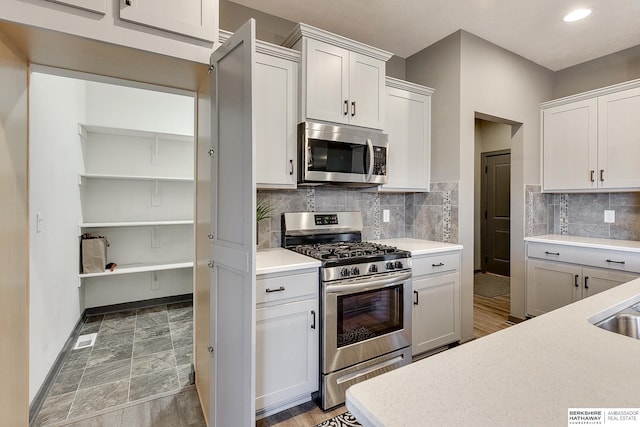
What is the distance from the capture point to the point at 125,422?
6.12 feet

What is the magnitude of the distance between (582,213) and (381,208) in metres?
2.25

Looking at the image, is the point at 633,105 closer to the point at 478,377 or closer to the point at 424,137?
the point at 424,137

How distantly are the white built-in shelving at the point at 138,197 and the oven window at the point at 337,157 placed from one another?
6.59 ft

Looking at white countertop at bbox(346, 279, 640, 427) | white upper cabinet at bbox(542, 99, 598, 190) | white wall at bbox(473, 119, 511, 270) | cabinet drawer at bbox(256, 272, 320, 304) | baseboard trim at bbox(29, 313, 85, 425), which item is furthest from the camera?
white wall at bbox(473, 119, 511, 270)

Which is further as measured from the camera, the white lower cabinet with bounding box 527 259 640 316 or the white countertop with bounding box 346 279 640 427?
the white lower cabinet with bounding box 527 259 640 316

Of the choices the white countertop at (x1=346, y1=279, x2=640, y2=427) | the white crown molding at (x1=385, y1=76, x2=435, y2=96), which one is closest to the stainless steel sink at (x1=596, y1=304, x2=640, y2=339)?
the white countertop at (x1=346, y1=279, x2=640, y2=427)

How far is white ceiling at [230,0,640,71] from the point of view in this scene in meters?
2.41

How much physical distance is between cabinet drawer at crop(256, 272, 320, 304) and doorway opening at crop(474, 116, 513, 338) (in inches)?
141

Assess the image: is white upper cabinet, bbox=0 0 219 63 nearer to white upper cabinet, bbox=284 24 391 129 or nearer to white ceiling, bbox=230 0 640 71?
white upper cabinet, bbox=284 24 391 129

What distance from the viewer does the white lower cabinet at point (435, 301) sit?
2453 millimetres

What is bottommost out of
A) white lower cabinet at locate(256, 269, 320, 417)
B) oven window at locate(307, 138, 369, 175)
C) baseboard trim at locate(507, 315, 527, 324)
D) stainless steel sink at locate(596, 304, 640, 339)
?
baseboard trim at locate(507, 315, 527, 324)

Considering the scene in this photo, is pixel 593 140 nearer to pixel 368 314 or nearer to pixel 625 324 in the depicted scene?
pixel 625 324

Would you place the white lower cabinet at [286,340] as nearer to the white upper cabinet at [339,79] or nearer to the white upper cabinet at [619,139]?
the white upper cabinet at [339,79]

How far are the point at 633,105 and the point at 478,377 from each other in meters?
3.45
